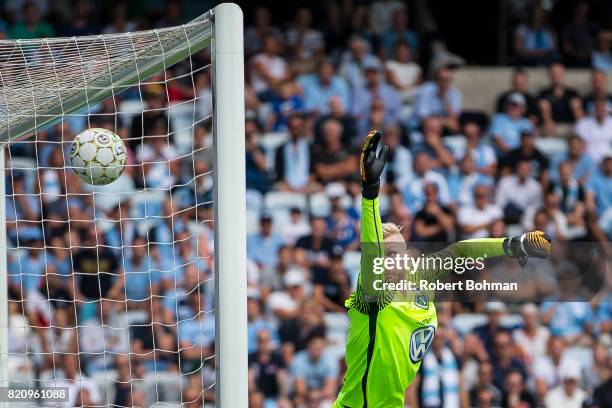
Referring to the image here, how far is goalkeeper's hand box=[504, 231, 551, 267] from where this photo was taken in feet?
19.3

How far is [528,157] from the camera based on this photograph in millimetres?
12461

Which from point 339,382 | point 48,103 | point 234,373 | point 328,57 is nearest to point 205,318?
point 339,382

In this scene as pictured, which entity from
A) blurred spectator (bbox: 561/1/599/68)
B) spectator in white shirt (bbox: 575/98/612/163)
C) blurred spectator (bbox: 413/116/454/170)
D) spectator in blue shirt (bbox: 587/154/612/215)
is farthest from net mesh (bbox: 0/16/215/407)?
blurred spectator (bbox: 561/1/599/68)

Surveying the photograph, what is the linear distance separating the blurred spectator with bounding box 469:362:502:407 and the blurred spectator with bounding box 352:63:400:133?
10.6 ft

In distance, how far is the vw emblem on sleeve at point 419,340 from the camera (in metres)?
6.13

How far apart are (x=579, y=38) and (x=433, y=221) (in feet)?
13.4

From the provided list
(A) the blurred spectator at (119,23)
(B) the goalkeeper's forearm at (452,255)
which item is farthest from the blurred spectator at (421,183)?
(B) the goalkeeper's forearm at (452,255)

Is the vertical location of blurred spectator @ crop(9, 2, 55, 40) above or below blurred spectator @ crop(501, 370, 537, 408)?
above

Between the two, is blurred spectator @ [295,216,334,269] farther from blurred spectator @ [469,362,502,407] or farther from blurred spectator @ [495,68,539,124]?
blurred spectator @ [495,68,539,124]

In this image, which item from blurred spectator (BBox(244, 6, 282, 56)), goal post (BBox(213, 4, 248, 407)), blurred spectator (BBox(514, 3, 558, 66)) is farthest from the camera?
blurred spectator (BBox(514, 3, 558, 66))

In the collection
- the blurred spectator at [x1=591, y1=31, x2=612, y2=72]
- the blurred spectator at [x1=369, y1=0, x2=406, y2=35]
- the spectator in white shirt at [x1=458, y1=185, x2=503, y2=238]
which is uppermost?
the blurred spectator at [x1=369, y1=0, x2=406, y2=35]

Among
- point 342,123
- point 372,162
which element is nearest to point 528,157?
point 342,123

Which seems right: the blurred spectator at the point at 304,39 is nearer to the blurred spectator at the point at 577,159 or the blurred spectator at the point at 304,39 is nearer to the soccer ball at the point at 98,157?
the blurred spectator at the point at 577,159

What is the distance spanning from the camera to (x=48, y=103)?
6035mm
